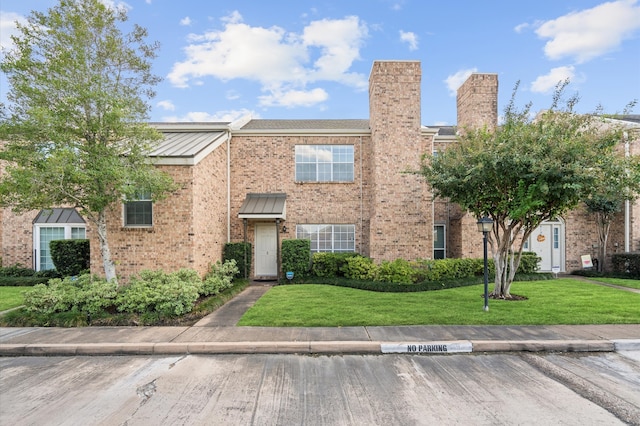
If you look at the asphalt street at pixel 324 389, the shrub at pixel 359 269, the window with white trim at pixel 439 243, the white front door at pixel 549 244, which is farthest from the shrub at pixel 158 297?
the white front door at pixel 549 244

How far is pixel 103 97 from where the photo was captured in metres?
7.59

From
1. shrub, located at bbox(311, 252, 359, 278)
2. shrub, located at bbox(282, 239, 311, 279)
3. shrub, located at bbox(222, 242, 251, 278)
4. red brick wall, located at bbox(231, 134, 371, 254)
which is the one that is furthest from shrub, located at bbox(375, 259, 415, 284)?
shrub, located at bbox(222, 242, 251, 278)

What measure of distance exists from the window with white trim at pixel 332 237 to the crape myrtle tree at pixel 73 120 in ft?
22.2

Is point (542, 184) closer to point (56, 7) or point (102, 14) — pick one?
point (102, 14)

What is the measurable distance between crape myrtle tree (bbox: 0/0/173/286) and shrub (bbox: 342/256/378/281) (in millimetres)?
6957

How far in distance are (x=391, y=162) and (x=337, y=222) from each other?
10.7 feet

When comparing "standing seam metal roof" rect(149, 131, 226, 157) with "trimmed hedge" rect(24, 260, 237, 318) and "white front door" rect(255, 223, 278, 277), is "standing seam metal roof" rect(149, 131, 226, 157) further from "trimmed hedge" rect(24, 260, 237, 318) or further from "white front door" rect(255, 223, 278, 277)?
"white front door" rect(255, 223, 278, 277)

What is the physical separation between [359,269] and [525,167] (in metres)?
6.20

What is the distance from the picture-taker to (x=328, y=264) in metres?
12.5

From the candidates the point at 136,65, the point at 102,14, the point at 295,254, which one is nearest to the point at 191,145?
the point at 136,65

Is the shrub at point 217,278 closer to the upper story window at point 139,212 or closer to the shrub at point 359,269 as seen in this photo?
the upper story window at point 139,212

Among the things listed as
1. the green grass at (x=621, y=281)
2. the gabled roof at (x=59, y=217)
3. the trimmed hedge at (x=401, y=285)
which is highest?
the gabled roof at (x=59, y=217)

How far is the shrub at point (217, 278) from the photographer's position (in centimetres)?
932

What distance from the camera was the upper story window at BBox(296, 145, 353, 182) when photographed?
1372 cm
